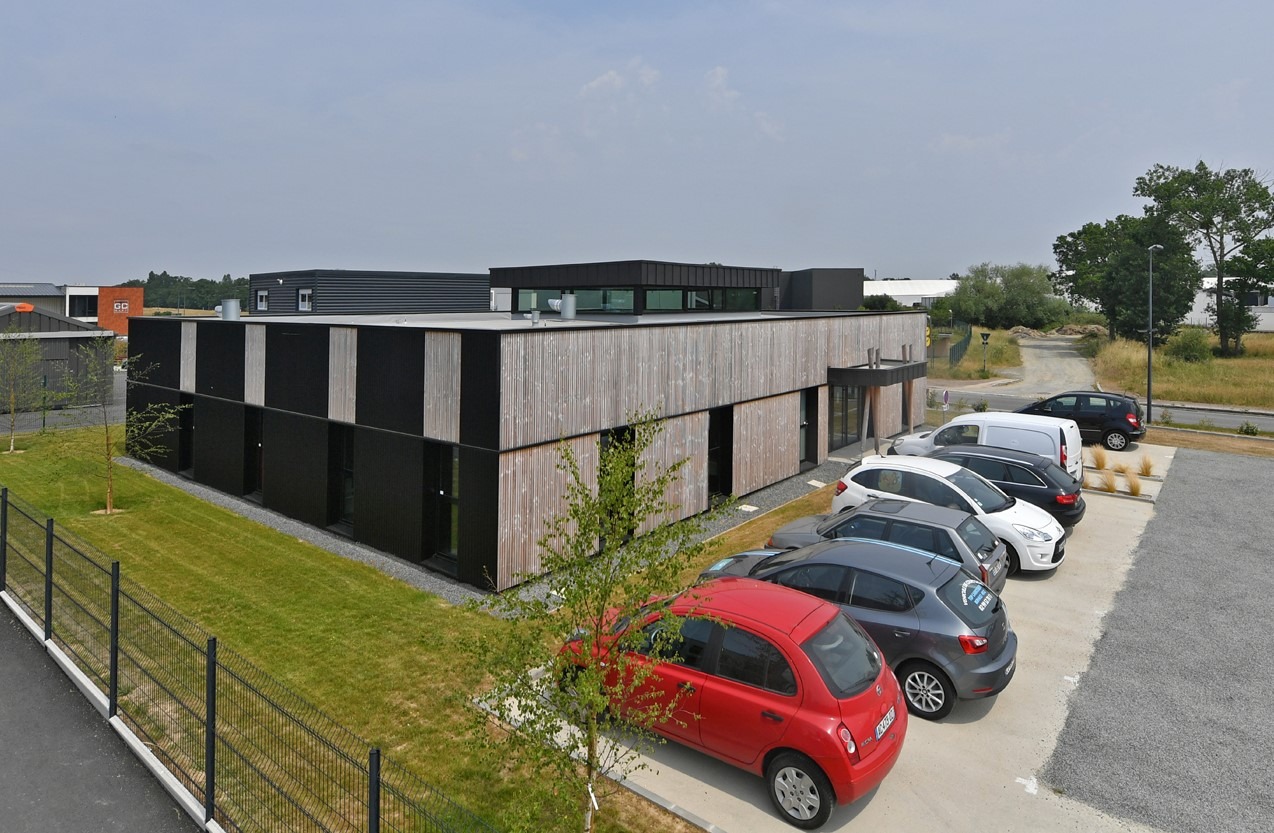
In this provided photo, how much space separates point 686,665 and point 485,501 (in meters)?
5.68

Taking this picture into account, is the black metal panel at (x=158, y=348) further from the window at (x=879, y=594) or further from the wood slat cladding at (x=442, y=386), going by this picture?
the window at (x=879, y=594)

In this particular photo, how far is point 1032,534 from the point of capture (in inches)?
488

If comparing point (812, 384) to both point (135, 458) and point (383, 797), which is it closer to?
point (383, 797)

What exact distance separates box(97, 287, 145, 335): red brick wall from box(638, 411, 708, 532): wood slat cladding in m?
60.7

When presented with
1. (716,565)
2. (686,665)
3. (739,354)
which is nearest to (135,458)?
(739,354)

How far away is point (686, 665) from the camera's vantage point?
711 centimetres

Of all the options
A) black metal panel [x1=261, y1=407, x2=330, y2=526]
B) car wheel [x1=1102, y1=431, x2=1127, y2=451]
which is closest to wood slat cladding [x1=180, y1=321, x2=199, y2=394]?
black metal panel [x1=261, y1=407, x2=330, y2=526]

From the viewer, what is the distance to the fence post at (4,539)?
11.0 meters

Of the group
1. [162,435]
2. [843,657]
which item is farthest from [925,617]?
[162,435]

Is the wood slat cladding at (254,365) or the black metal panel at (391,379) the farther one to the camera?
the wood slat cladding at (254,365)

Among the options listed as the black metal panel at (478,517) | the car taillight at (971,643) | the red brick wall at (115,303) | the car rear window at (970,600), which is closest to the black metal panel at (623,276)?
the black metal panel at (478,517)

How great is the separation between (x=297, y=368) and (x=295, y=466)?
2.05 metres

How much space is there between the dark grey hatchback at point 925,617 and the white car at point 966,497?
406cm

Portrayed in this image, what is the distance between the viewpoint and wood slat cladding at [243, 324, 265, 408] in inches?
662
